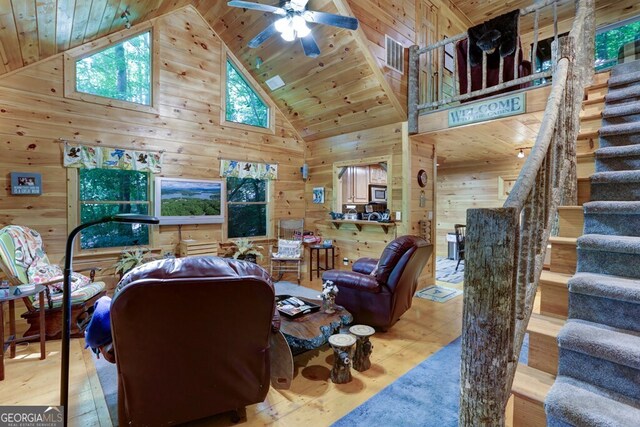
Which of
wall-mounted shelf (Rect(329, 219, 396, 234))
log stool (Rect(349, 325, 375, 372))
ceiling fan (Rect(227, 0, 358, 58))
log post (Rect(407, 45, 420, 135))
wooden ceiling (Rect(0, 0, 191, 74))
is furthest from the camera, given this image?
wall-mounted shelf (Rect(329, 219, 396, 234))

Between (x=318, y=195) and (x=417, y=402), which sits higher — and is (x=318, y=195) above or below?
above

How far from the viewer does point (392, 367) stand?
2.56 m

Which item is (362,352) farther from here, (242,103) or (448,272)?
(242,103)

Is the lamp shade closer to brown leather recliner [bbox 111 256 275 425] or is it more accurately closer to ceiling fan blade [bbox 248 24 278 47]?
brown leather recliner [bbox 111 256 275 425]

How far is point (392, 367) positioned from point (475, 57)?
12.2 ft

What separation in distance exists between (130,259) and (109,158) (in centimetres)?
141

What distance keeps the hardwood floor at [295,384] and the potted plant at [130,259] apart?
124cm

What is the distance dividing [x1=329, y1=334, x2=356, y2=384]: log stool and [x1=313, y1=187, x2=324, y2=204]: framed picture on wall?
3.89m

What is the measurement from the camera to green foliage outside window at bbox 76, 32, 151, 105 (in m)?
4.20

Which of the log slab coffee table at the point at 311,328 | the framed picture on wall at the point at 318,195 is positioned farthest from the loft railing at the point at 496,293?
the framed picture on wall at the point at 318,195

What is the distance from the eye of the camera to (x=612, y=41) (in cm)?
515

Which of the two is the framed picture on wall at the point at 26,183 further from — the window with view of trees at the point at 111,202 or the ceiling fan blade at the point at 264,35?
the ceiling fan blade at the point at 264,35

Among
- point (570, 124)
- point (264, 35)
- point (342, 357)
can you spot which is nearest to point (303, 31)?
point (264, 35)

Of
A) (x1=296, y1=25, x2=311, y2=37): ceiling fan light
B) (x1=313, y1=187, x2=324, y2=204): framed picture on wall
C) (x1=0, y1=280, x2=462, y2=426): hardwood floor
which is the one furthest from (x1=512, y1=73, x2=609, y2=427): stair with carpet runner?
(x1=313, y1=187, x2=324, y2=204): framed picture on wall
